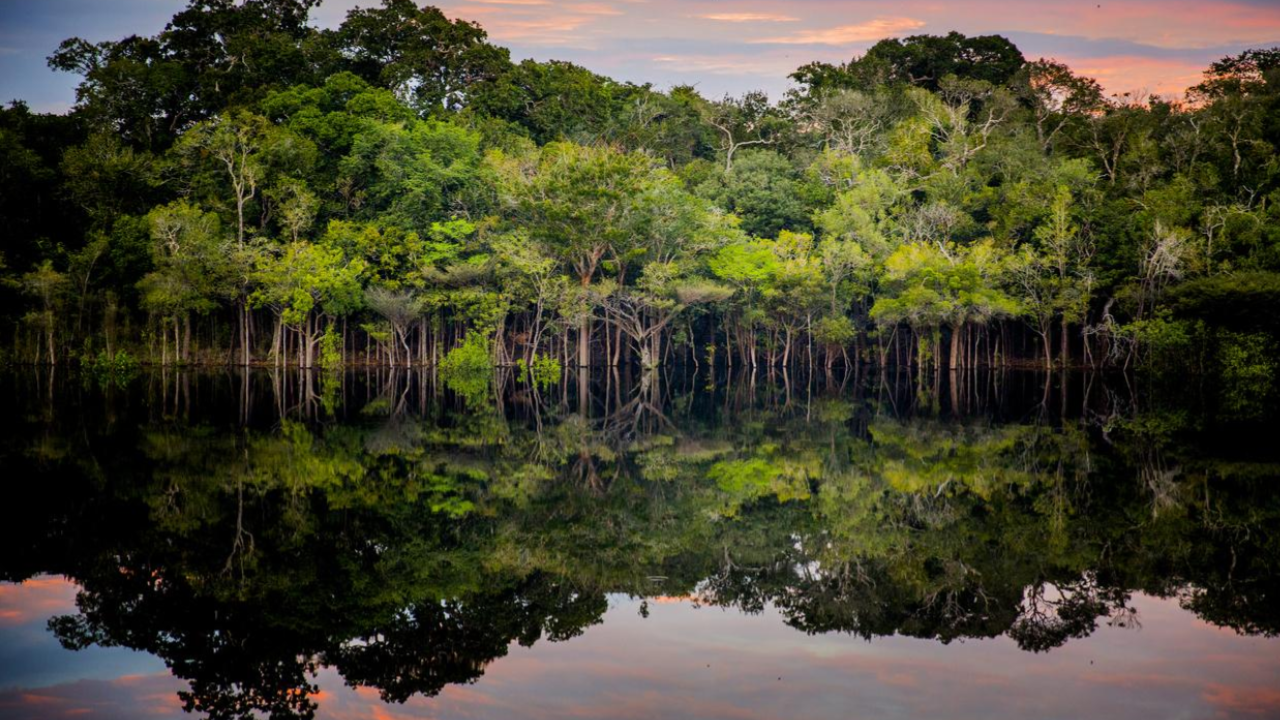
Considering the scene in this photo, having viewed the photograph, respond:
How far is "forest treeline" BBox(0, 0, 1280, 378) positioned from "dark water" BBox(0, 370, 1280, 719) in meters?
29.4

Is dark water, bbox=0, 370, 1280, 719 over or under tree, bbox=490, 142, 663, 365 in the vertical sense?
under

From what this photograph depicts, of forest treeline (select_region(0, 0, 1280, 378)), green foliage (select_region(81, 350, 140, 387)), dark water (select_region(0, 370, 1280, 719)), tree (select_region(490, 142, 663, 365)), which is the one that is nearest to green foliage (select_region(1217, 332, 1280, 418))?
forest treeline (select_region(0, 0, 1280, 378))

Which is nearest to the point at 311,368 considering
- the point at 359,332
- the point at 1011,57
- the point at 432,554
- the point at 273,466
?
the point at 359,332

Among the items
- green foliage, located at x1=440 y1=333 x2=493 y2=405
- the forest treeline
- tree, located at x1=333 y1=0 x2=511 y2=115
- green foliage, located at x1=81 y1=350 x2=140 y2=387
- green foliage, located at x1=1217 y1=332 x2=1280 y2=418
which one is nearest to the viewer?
green foliage, located at x1=1217 y1=332 x2=1280 y2=418

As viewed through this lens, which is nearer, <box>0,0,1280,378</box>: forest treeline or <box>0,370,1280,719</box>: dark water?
<box>0,370,1280,719</box>: dark water

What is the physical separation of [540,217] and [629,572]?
42.4 meters

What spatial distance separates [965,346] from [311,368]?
37.1 meters

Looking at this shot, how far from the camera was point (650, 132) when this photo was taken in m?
64.7

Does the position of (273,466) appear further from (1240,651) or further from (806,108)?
(806,108)

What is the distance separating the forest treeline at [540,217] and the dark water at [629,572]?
2935 centimetres

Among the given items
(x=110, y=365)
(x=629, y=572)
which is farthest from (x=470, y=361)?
(x=629, y=572)

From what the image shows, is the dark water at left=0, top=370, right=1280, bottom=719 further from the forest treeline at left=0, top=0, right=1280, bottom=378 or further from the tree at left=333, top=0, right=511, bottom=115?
the tree at left=333, top=0, right=511, bottom=115

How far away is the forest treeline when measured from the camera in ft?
162

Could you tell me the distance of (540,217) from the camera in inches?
2056
